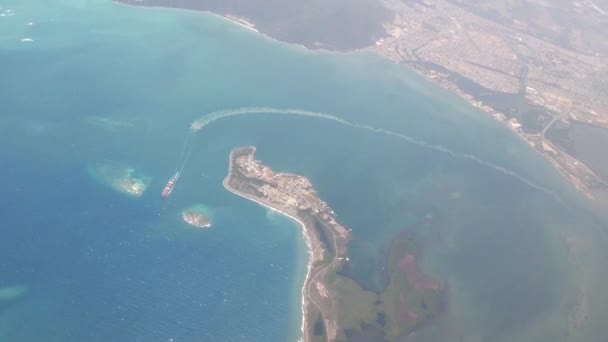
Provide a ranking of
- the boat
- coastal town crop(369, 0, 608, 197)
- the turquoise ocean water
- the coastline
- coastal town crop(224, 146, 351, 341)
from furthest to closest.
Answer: coastal town crop(369, 0, 608, 197) < the boat < coastal town crop(224, 146, 351, 341) < the coastline < the turquoise ocean water

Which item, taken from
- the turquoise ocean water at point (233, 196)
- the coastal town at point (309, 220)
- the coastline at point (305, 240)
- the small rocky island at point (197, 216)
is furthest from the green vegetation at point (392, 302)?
the small rocky island at point (197, 216)

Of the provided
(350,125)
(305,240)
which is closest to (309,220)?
(305,240)

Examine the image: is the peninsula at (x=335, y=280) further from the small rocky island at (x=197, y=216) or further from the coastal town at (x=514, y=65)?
the coastal town at (x=514, y=65)

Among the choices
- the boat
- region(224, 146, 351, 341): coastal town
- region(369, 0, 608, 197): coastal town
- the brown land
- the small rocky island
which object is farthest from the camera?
the brown land

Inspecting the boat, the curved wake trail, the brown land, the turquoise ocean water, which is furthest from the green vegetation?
the brown land

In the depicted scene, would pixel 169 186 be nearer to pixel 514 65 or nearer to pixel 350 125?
pixel 350 125

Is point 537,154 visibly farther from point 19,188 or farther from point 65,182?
point 19,188

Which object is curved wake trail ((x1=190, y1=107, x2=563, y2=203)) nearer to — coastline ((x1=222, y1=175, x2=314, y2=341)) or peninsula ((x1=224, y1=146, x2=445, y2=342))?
peninsula ((x1=224, y1=146, x2=445, y2=342))

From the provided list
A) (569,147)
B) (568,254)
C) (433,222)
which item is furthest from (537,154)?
(433,222)
